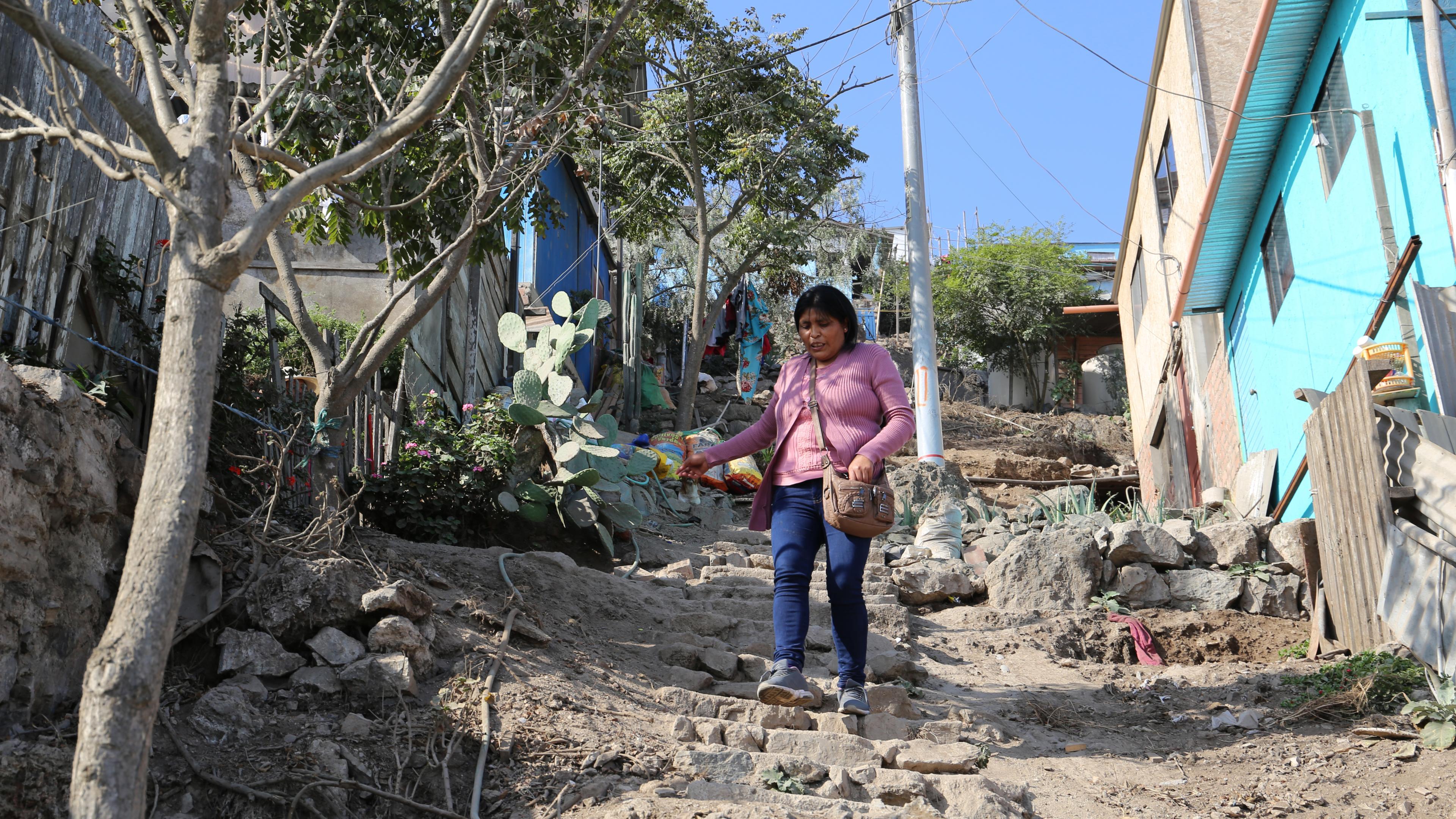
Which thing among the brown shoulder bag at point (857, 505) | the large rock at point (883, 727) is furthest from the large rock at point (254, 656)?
the large rock at point (883, 727)

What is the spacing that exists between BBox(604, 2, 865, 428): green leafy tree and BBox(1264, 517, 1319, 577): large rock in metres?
10.3

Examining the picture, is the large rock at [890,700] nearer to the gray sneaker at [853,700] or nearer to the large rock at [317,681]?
the gray sneaker at [853,700]

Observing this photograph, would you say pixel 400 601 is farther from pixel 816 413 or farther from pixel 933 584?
pixel 933 584

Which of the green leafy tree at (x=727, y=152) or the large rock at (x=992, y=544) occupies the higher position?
the green leafy tree at (x=727, y=152)

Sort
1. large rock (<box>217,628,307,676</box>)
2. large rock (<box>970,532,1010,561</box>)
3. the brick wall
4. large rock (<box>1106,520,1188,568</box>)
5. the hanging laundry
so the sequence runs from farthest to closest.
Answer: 1. the hanging laundry
2. the brick wall
3. large rock (<box>970,532,1010,561</box>)
4. large rock (<box>1106,520,1188,568</box>)
5. large rock (<box>217,628,307,676</box>)

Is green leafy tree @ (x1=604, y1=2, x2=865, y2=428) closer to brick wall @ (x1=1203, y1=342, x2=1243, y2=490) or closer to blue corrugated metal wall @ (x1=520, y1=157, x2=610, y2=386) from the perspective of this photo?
blue corrugated metal wall @ (x1=520, y1=157, x2=610, y2=386)

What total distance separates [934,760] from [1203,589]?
3.40m

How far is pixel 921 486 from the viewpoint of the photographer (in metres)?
9.12

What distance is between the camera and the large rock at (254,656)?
11.4ft

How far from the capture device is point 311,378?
6746 mm

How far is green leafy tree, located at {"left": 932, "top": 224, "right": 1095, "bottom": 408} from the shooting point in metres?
24.8

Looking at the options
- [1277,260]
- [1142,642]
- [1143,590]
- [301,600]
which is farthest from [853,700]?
[1277,260]

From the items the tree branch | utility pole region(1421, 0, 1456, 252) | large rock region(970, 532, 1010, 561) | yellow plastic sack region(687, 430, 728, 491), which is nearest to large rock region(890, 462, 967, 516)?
large rock region(970, 532, 1010, 561)

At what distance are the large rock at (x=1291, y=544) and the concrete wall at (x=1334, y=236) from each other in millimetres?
1131
